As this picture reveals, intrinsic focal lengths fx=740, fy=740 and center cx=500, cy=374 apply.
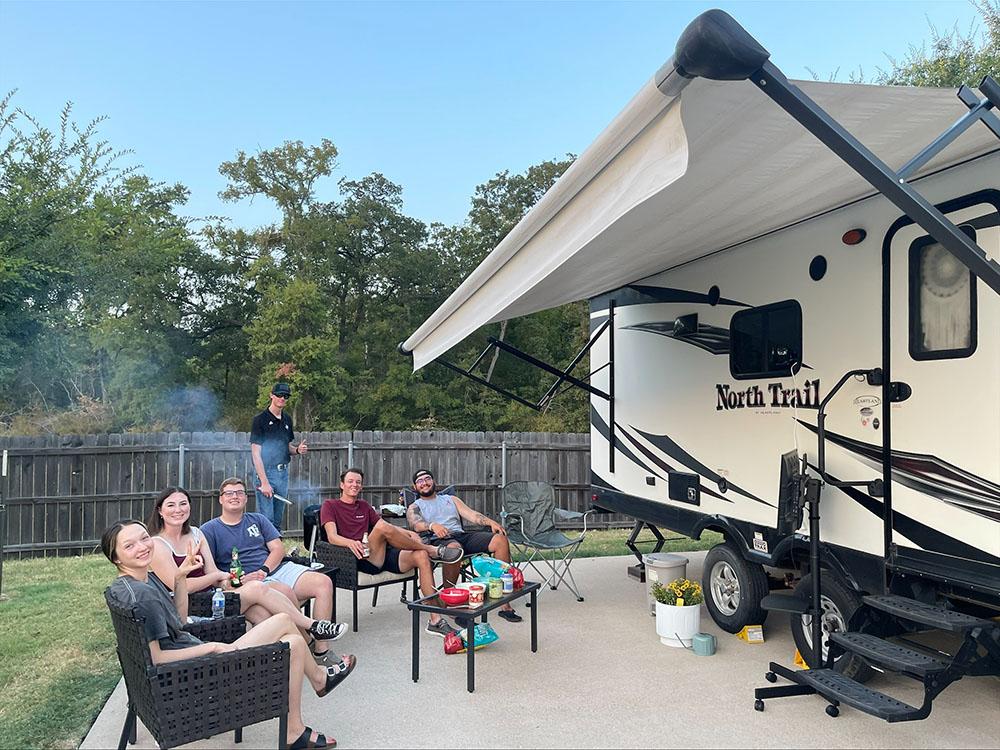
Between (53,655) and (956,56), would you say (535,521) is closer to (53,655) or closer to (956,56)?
(53,655)

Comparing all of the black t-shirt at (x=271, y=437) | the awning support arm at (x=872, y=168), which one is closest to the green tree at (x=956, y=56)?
the black t-shirt at (x=271, y=437)

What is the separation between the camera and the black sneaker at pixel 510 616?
4711mm

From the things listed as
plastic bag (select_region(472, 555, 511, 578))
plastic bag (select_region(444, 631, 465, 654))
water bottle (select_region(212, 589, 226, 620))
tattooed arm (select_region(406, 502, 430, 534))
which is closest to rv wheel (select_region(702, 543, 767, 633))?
plastic bag (select_region(472, 555, 511, 578))

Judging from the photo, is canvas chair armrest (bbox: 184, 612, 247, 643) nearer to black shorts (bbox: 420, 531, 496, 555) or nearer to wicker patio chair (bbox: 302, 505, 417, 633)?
wicker patio chair (bbox: 302, 505, 417, 633)

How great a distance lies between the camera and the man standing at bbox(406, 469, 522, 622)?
5169 mm

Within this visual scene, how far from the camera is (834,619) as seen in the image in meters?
3.62

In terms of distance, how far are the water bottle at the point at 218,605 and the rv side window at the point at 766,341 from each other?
303 cm

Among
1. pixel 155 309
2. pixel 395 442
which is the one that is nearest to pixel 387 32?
pixel 155 309

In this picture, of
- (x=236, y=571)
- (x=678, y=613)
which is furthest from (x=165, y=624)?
(x=678, y=613)

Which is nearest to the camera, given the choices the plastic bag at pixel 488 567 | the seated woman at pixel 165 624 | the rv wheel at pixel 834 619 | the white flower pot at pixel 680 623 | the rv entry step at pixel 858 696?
the seated woman at pixel 165 624

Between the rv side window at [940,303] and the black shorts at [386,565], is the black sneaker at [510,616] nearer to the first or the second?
the black shorts at [386,565]

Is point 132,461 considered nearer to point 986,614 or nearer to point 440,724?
point 440,724

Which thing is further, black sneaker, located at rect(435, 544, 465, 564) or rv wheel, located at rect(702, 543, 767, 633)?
black sneaker, located at rect(435, 544, 465, 564)

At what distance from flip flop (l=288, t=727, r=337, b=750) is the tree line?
1097 cm
